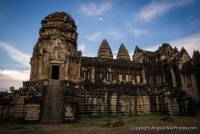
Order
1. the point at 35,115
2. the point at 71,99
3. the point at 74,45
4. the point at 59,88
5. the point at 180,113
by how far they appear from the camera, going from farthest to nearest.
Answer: the point at 74,45, the point at 180,113, the point at 59,88, the point at 71,99, the point at 35,115

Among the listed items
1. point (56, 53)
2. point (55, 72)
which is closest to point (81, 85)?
point (55, 72)

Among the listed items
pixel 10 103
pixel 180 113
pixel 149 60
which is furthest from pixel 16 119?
pixel 149 60

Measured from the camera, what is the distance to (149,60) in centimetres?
3462

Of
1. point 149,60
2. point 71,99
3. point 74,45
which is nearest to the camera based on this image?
point 71,99

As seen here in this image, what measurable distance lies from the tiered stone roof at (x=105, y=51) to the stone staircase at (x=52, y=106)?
27.9m

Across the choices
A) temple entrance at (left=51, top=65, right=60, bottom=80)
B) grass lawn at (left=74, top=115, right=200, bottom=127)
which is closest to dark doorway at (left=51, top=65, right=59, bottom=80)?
temple entrance at (left=51, top=65, right=60, bottom=80)

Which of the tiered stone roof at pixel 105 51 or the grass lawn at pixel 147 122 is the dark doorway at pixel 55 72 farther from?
the tiered stone roof at pixel 105 51

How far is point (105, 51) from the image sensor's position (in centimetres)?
4756

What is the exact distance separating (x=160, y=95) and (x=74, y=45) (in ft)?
46.3

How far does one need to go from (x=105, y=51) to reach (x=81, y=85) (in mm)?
25690

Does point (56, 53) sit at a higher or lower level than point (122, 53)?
lower

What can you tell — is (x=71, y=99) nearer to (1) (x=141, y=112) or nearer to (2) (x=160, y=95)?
(1) (x=141, y=112)

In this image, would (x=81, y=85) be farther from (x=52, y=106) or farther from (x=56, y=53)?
(x=52, y=106)

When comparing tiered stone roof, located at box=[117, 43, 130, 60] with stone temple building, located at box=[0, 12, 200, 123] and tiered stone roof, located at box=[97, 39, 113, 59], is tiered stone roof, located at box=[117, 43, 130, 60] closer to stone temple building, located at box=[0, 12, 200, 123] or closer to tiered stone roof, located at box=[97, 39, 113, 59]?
tiered stone roof, located at box=[97, 39, 113, 59]
